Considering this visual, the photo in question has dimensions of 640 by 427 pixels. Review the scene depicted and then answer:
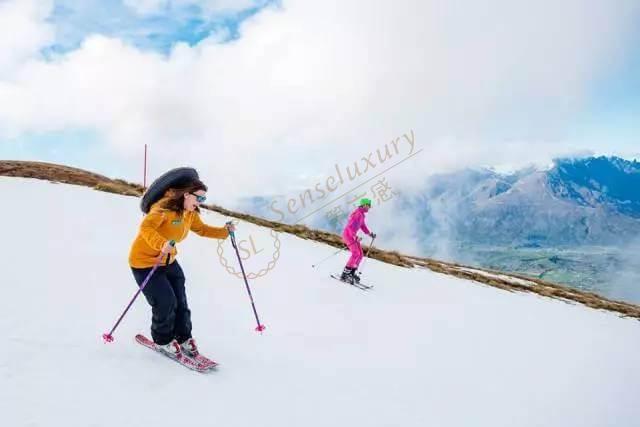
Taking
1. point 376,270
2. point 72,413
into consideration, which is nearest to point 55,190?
point 376,270

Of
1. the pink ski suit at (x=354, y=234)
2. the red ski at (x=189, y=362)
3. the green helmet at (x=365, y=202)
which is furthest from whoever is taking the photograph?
the pink ski suit at (x=354, y=234)

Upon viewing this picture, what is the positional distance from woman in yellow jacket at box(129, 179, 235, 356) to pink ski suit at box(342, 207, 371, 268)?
757cm

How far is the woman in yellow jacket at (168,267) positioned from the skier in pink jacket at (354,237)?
737cm

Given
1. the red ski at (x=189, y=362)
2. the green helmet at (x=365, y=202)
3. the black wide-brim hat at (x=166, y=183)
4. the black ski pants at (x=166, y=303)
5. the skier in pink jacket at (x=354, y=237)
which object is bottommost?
the red ski at (x=189, y=362)

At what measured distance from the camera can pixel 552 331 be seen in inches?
450

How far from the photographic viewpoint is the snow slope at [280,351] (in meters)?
4.58

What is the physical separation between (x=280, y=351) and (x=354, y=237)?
6597 millimetres

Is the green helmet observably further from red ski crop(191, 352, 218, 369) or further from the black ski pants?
red ski crop(191, 352, 218, 369)

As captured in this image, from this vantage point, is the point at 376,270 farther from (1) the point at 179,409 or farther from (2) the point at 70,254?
(1) the point at 179,409

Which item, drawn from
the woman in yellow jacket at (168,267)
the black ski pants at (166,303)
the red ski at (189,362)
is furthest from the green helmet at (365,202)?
the red ski at (189,362)

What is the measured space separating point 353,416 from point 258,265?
26.2ft

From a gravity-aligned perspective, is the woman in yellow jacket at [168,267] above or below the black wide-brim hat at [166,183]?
below

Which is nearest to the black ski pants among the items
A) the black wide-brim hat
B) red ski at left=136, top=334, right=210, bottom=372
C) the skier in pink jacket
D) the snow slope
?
red ski at left=136, top=334, right=210, bottom=372

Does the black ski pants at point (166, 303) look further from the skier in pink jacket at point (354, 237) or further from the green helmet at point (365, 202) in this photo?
the green helmet at point (365, 202)
